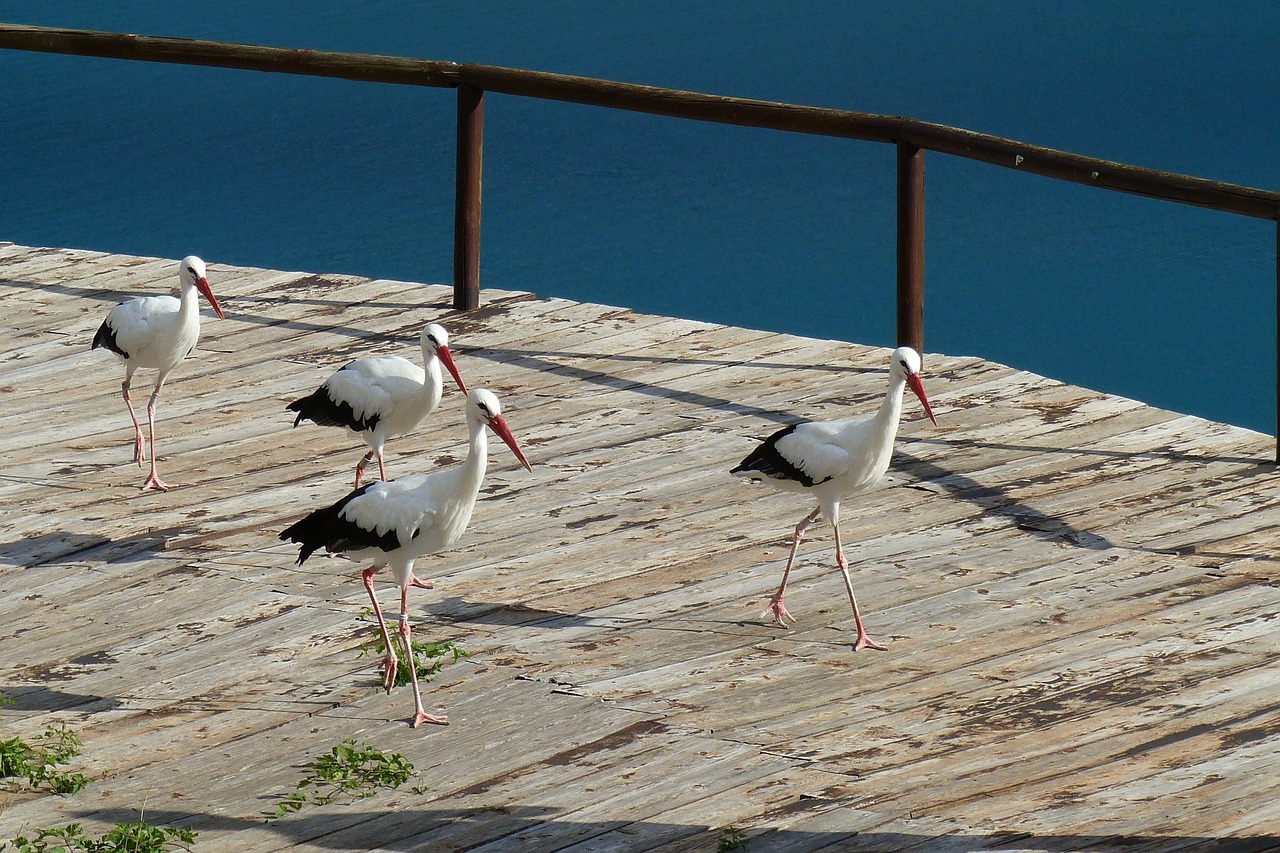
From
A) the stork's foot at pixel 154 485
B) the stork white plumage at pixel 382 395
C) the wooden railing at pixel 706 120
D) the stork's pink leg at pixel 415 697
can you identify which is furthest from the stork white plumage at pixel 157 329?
the stork's pink leg at pixel 415 697

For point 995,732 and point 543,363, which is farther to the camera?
point 543,363

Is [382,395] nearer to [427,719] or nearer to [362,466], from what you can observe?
[362,466]

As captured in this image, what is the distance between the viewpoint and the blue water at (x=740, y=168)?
16.8 metres

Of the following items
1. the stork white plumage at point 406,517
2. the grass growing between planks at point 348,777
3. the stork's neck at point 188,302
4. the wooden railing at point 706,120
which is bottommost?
the grass growing between planks at point 348,777

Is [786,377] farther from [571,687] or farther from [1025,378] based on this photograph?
[571,687]

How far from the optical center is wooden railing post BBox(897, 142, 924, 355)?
755 cm

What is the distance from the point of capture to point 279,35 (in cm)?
2305

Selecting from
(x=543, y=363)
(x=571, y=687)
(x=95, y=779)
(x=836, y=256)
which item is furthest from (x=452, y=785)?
(x=836, y=256)

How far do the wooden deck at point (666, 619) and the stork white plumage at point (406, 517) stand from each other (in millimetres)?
376

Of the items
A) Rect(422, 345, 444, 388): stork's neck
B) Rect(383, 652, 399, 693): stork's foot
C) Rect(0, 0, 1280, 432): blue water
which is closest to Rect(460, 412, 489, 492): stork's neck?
Rect(383, 652, 399, 693): stork's foot

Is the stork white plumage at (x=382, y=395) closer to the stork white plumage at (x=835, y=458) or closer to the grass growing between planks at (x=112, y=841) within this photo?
the stork white plumage at (x=835, y=458)

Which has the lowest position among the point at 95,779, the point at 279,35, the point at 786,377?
the point at 95,779

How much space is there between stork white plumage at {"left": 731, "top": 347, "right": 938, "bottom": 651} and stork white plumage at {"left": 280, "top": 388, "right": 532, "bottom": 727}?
96 cm

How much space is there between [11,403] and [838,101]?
14729 mm
